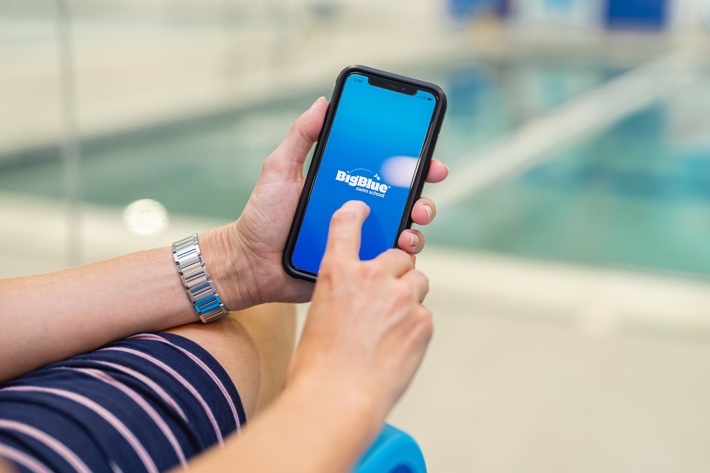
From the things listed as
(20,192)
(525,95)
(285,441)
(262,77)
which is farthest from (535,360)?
(525,95)

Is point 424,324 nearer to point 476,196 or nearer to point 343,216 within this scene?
point 343,216

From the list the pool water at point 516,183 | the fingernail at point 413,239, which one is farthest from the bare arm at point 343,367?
the pool water at point 516,183

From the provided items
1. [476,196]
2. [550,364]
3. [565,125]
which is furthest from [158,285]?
[565,125]

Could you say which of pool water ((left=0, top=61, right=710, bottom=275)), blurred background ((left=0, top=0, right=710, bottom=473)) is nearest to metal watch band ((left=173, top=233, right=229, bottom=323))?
Result: blurred background ((left=0, top=0, right=710, bottom=473))

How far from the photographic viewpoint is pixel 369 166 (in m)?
0.72

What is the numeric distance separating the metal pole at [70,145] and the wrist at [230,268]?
65.1 inches

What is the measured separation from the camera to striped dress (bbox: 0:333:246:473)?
542 mm

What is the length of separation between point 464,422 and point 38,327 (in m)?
0.93

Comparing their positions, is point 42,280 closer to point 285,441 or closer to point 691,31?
point 285,441

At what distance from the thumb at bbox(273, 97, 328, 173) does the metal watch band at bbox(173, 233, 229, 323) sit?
12cm

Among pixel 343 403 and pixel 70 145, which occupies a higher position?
pixel 343 403

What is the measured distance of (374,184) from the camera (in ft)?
2.35

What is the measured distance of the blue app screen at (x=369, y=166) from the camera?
27.7 inches

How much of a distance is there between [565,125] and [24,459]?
137 inches
